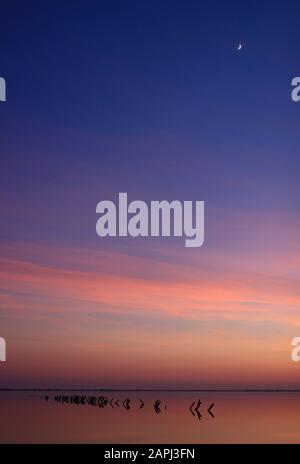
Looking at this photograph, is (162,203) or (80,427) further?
(80,427)

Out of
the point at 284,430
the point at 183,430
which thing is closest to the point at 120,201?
the point at 183,430

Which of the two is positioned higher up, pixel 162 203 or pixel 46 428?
pixel 162 203

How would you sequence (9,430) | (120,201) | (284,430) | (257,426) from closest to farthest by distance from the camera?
(120,201), (9,430), (284,430), (257,426)
